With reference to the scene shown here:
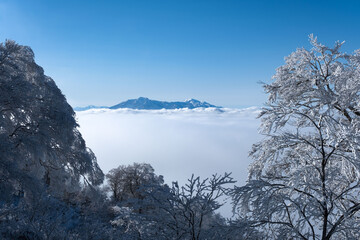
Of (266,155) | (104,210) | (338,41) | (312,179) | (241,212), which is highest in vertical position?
(338,41)

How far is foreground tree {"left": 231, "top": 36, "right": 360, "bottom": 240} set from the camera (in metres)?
4.26

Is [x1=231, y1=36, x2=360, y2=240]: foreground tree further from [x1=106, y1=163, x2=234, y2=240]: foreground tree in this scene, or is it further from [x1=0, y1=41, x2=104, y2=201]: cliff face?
[x1=0, y1=41, x2=104, y2=201]: cliff face

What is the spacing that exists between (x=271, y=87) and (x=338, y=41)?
8.23 feet

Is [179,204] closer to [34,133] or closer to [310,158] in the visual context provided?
[310,158]

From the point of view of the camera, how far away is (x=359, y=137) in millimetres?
4203

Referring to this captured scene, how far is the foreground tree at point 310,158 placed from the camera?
168 inches

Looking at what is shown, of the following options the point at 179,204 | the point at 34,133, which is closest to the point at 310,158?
the point at 179,204

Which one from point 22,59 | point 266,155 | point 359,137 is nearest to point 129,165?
point 22,59

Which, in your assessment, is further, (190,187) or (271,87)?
(271,87)

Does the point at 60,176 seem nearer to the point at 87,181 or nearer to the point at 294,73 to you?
the point at 87,181

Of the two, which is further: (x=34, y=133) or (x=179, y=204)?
(x=34, y=133)

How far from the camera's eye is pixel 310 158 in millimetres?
4699

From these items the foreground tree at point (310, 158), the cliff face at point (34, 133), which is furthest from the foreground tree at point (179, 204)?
the cliff face at point (34, 133)

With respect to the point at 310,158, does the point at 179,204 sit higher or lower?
lower
